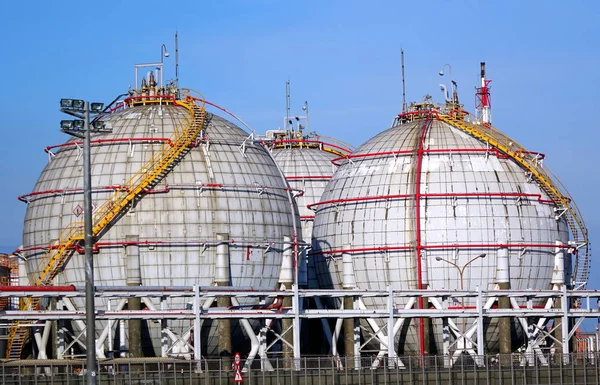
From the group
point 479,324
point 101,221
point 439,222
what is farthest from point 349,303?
point 101,221

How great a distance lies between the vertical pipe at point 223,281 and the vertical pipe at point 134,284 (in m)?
4.05

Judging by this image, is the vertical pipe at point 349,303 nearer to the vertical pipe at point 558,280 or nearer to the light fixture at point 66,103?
the vertical pipe at point 558,280

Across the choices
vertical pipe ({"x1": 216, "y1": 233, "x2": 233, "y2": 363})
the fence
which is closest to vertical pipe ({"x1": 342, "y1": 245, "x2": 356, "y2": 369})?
the fence

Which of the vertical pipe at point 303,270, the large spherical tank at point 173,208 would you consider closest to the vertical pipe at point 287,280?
the large spherical tank at point 173,208

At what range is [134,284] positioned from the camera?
67.2 metres

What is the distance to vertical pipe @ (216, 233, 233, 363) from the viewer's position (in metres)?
67.7

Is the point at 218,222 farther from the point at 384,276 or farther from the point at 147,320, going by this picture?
the point at 384,276

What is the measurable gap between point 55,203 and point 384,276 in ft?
64.0

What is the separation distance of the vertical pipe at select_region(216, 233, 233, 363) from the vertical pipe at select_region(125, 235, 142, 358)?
405cm

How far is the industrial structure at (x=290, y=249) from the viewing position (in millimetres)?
68000

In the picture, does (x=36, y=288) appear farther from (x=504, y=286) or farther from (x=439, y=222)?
(x=504, y=286)

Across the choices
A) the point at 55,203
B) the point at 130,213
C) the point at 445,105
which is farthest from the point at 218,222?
the point at 445,105

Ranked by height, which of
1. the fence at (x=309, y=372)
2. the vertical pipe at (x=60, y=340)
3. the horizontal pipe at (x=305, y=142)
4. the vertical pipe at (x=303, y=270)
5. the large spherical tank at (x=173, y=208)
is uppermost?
the horizontal pipe at (x=305, y=142)

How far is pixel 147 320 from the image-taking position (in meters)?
68.4
